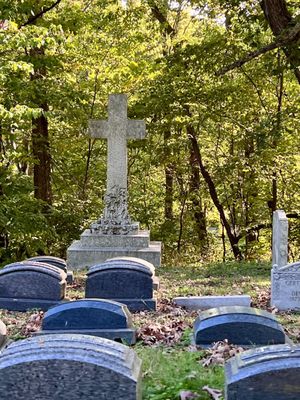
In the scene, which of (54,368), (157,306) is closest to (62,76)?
(157,306)

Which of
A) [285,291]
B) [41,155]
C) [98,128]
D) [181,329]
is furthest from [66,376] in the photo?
[41,155]

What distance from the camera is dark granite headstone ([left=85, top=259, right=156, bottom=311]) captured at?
7051 mm

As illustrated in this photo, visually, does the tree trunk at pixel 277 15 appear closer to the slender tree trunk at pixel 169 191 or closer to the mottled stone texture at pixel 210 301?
the mottled stone texture at pixel 210 301

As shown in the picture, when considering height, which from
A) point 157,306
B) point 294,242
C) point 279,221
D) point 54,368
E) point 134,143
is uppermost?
point 134,143

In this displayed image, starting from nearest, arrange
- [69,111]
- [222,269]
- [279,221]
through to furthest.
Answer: [279,221] → [222,269] → [69,111]

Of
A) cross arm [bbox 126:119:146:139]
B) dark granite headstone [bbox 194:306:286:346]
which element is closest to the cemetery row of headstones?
dark granite headstone [bbox 194:306:286:346]

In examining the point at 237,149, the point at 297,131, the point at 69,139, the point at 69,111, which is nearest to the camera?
the point at 69,111

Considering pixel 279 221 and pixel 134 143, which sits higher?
pixel 134 143

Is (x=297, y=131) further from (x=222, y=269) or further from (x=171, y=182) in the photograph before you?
(x=222, y=269)

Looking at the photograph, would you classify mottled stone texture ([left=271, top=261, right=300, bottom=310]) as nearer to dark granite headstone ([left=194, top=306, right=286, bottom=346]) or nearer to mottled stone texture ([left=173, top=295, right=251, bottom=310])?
mottled stone texture ([left=173, top=295, right=251, bottom=310])

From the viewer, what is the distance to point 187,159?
18.7 metres

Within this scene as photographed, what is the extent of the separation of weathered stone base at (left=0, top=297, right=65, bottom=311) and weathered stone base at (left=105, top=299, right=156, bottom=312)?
774mm

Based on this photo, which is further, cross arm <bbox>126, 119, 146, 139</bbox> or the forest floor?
cross arm <bbox>126, 119, 146, 139</bbox>

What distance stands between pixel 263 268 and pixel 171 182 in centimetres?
814
